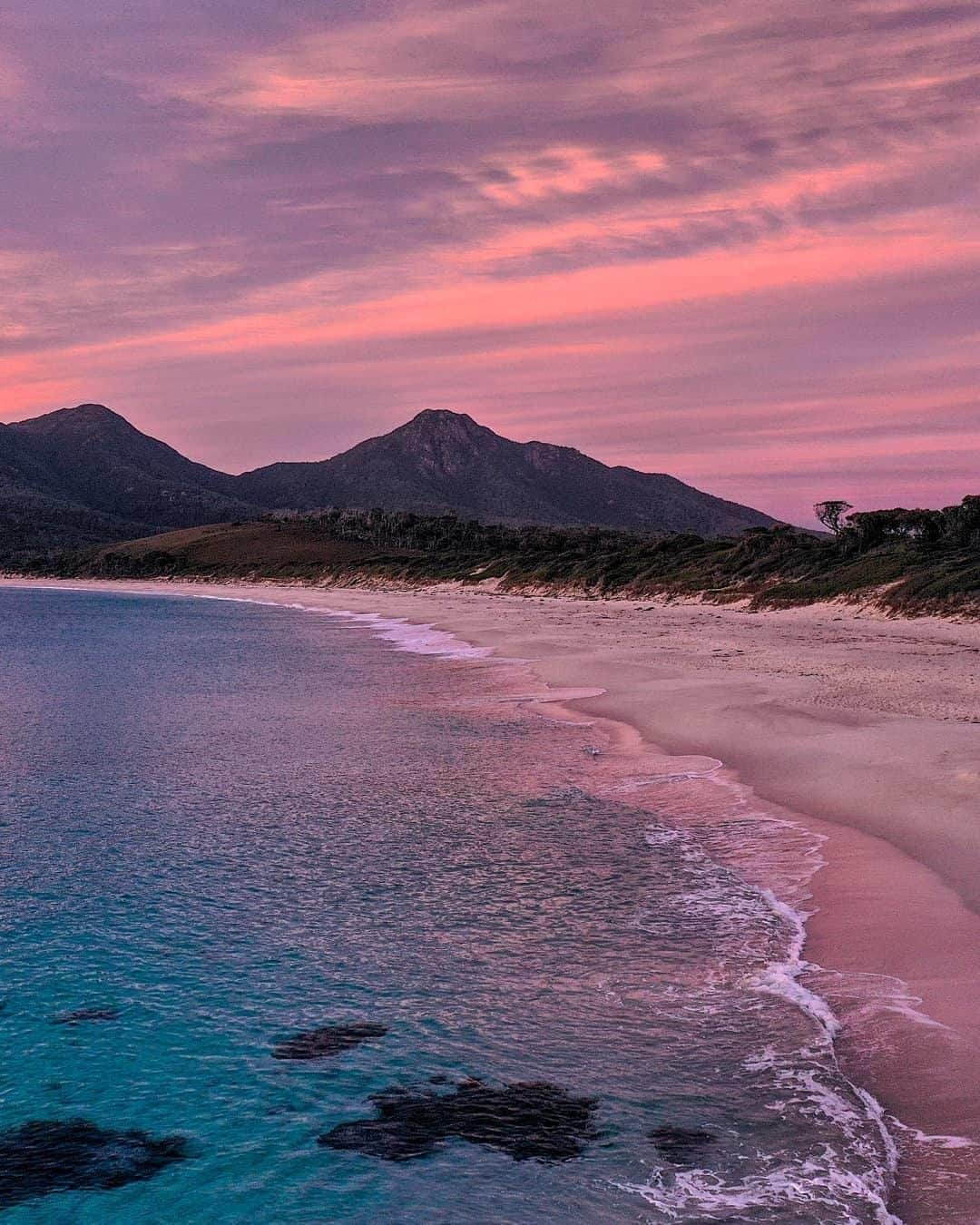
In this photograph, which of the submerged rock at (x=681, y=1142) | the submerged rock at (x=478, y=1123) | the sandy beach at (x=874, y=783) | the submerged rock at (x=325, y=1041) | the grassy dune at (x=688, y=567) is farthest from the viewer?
the grassy dune at (x=688, y=567)

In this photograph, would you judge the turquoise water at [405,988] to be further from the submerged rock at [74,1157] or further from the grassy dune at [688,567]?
the grassy dune at [688,567]

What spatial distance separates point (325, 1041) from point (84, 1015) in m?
2.44

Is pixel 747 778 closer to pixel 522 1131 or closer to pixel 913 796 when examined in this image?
pixel 913 796

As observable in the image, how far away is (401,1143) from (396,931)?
169 inches

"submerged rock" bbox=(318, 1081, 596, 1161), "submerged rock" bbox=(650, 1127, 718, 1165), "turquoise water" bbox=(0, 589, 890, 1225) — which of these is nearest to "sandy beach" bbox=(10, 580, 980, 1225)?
"turquoise water" bbox=(0, 589, 890, 1225)

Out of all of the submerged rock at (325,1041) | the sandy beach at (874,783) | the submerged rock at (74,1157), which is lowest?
the submerged rock at (74,1157)

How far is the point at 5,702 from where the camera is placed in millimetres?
34312

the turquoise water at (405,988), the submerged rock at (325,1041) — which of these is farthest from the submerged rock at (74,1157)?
the submerged rock at (325,1041)

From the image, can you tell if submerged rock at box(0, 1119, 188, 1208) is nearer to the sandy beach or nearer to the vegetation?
the sandy beach

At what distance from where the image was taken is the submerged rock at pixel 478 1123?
24.3ft

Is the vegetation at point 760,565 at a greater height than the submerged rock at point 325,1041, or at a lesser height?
greater

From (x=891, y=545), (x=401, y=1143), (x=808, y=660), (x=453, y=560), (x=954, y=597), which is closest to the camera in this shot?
(x=401, y=1143)

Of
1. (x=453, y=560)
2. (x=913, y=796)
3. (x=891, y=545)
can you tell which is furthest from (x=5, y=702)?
(x=453, y=560)

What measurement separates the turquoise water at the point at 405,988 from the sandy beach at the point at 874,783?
473mm
